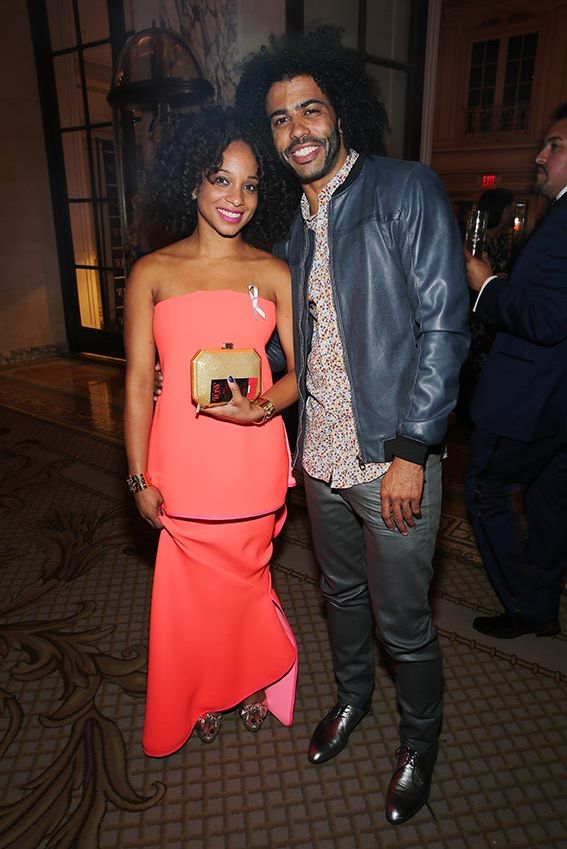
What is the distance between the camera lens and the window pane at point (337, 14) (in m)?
3.94

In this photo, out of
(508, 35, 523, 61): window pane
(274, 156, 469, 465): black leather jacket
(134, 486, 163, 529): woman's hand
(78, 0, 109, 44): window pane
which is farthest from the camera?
(508, 35, 523, 61): window pane

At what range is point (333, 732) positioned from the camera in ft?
5.94

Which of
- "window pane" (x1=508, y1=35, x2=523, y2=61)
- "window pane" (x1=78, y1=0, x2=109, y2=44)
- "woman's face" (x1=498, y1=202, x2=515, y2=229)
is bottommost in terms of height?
"woman's face" (x1=498, y1=202, x2=515, y2=229)

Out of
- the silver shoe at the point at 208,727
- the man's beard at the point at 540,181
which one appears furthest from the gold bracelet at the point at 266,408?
the man's beard at the point at 540,181

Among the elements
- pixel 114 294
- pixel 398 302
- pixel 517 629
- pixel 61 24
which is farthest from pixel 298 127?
pixel 61 24

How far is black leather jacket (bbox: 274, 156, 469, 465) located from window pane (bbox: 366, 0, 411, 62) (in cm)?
353

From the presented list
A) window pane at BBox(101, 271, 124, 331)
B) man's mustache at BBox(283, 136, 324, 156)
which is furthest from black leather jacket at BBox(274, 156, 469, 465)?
window pane at BBox(101, 271, 124, 331)

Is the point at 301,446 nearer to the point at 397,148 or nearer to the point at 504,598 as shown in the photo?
the point at 504,598

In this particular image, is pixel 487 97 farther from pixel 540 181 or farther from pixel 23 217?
pixel 540 181

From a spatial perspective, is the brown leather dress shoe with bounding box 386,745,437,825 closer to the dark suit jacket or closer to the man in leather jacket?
the man in leather jacket

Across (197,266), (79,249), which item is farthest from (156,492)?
(79,249)

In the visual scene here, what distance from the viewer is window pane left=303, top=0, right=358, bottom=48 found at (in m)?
3.94

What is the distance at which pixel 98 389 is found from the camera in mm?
5715

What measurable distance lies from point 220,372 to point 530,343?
1.16 metres
